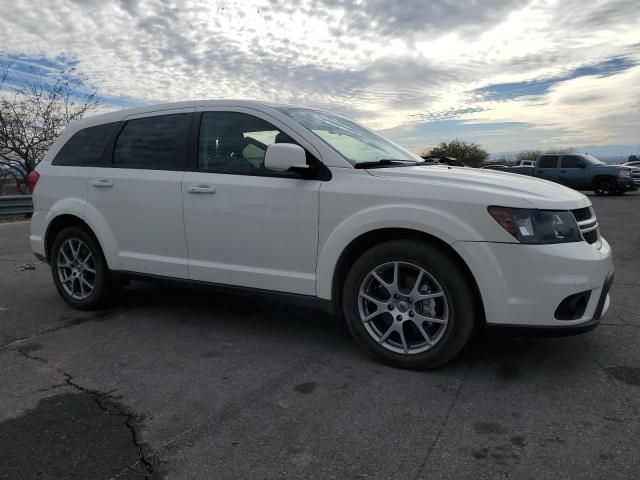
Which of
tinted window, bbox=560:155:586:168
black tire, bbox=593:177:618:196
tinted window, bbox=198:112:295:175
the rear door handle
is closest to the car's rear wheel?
black tire, bbox=593:177:618:196

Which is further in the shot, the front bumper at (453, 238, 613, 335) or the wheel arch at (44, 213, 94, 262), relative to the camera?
the wheel arch at (44, 213, 94, 262)

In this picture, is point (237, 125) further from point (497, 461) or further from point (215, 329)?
point (497, 461)

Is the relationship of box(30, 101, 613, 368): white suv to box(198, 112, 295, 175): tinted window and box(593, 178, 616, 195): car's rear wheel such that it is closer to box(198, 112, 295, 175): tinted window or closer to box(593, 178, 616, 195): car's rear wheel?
box(198, 112, 295, 175): tinted window

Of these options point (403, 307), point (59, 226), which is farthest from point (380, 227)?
point (59, 226)

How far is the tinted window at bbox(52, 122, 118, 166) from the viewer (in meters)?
4.90

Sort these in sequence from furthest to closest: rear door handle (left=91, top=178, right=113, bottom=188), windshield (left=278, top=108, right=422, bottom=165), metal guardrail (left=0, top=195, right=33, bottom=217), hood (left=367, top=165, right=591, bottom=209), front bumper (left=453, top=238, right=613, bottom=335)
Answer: metal guardrail (left=0, top=195, right=33, bottom=217) < rear door handle (left=91, top=178, right=113, bottom=188) < windshield (left=278, top=108, right=422, bottom=165) < hood (left=367, top=165, right=591, bottom=209) < front bumper (left=453, top=238, right=613, bottom=335)

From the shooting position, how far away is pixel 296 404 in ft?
9.91

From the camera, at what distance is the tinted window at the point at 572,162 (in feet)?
68.5

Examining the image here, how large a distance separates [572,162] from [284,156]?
20.4 metres

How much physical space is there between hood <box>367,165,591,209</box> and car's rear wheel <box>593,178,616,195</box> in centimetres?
1924

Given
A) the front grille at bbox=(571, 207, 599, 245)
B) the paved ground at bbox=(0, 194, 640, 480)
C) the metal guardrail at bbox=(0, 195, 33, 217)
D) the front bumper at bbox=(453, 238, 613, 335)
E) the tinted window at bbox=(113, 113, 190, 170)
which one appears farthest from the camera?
the metal guardrail at bbox=(0, 195, 33, 217)

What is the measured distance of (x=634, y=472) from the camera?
7.47ft

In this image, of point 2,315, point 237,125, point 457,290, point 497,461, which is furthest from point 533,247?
point 2,315

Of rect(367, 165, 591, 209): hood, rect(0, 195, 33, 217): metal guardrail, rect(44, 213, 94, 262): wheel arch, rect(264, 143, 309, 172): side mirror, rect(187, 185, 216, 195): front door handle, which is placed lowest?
rect(0, 195, 33, 217): metal guardrail
